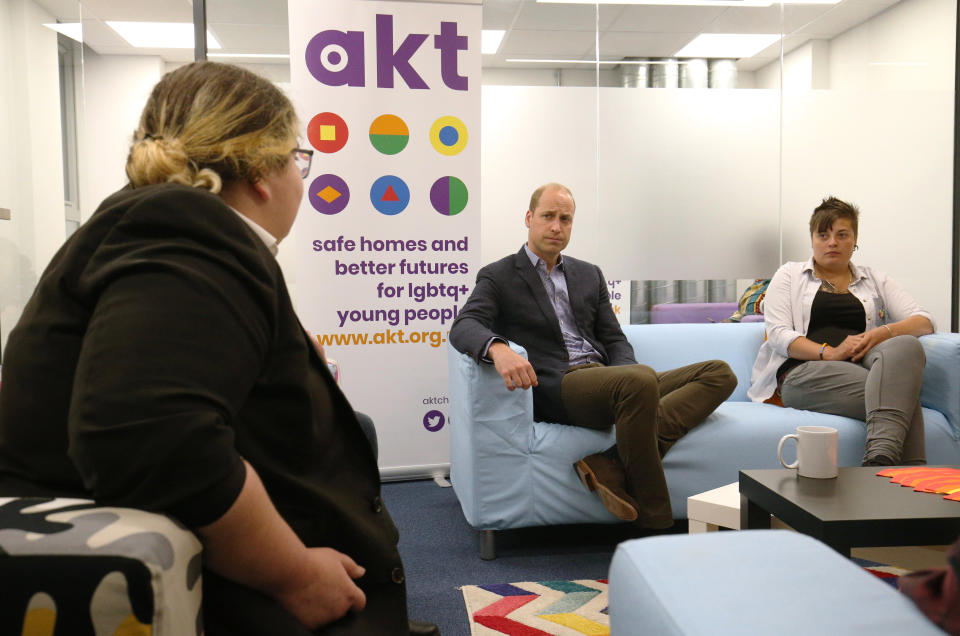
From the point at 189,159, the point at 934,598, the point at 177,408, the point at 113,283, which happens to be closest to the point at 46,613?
the point at 177,408

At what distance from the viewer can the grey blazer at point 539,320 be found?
8.93 feet

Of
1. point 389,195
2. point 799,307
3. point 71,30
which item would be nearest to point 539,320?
point 389,195

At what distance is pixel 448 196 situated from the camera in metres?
3.57

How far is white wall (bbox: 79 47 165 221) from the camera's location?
5621mm

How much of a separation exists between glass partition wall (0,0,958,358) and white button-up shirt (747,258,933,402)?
3.08 feet

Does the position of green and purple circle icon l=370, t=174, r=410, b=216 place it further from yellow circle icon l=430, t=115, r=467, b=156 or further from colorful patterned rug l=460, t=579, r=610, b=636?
colorful patterned rug l=460, t=579, r=610, b=636

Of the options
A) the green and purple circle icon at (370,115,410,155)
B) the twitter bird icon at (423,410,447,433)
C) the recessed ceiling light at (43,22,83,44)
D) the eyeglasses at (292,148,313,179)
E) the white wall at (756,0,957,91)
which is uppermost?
the recessed ceiling light at (43,22,83,44)

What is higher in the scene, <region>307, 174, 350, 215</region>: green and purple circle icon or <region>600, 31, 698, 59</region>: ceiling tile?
<region>600, 31, 698, 59</region>: ceiling tile

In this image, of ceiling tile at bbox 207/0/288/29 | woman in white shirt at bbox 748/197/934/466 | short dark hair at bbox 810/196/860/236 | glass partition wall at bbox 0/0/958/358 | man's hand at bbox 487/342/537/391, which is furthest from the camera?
ceiling tile at bbox 207/0/288/29

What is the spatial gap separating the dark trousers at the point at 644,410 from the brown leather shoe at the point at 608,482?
34 millimetres

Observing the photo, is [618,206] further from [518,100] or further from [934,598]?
[934,598]

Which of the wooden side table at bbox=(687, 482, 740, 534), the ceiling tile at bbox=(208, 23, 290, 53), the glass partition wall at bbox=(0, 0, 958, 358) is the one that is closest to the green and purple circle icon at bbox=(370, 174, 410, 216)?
the glass partition wall at bbox=(0, 0, 958, 358)

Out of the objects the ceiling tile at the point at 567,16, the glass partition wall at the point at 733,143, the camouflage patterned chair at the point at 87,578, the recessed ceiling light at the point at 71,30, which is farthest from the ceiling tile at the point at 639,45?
the camouflage patterned chair at the point at 87,578

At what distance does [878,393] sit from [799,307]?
0.62 metres
